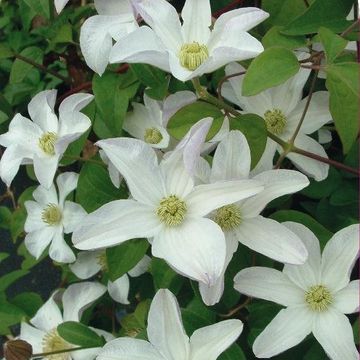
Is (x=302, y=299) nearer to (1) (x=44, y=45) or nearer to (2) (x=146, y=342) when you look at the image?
(2) (x=146, y=342)

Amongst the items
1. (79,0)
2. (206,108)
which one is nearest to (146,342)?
(206,108)

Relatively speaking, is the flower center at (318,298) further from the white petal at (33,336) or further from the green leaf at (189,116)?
the white petal at (33,336)

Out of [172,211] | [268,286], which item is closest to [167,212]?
[172,211]

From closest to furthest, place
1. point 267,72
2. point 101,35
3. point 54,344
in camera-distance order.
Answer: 1. point 267,72
2. point 101,35
3. point 54,344

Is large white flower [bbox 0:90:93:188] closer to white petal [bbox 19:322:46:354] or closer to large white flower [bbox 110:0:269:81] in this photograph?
large white flower [bbox 110:0:269:81]

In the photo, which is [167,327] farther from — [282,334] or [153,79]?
[153,79]

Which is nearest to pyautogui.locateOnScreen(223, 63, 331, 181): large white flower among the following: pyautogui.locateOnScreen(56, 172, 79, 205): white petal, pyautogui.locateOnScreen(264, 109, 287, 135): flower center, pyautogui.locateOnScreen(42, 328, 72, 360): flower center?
pyautogui.locateOnScreen(264, 109, 287, 135): flower center

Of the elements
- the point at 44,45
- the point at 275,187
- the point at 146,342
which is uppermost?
the point at 44,45
